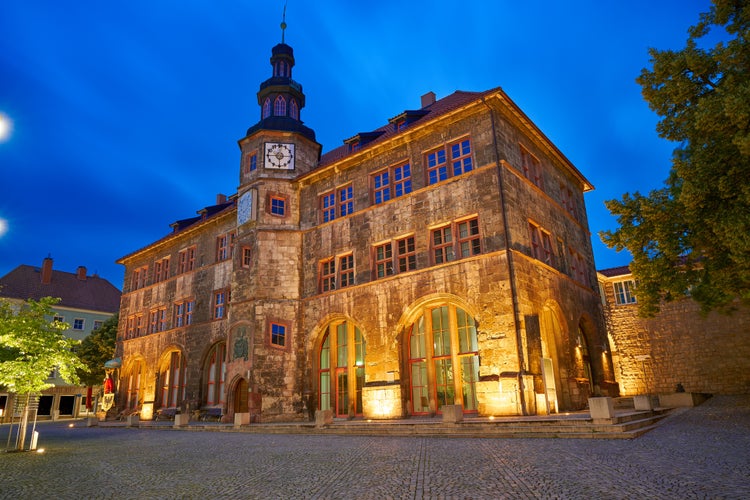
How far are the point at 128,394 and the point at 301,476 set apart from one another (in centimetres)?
3175

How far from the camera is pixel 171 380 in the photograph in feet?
104

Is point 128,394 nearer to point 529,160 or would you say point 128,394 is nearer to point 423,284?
point 423,284

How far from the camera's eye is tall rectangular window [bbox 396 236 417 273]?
2059 cm

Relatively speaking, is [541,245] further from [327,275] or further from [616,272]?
[616,272]

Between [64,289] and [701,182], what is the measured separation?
186 ft

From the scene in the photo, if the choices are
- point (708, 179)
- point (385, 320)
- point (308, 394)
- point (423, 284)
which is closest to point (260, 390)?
point (308, 394)

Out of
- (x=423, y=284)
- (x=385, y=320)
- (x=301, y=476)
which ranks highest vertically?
(x=423, y=284)

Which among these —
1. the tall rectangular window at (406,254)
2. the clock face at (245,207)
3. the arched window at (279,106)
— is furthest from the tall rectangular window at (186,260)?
the tall rectangular window at (406,254)

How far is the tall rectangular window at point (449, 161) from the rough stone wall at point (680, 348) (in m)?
16.1

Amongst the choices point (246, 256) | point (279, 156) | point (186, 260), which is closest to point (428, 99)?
point (279, 156)

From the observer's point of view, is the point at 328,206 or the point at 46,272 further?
the point at 46,272

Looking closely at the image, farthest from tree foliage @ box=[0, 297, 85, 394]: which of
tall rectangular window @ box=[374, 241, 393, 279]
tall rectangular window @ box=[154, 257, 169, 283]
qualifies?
tall rectangular window @ box=[154, 257, 169, 283]

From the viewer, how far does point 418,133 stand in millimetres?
21516

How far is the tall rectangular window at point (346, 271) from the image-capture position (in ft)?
74.6
